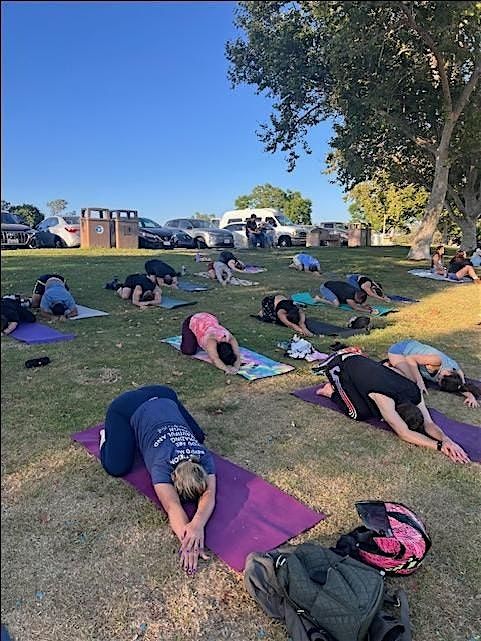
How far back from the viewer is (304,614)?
6.88 ft

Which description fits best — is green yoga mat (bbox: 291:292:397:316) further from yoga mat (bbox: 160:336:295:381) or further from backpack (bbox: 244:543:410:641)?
backpack (bbox: 244:543:410:641)

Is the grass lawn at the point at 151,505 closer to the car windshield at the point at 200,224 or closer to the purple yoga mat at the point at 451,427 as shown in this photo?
the purple yoga mat at the point at 451,427

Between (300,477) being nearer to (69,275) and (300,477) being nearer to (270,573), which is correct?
(270,573)

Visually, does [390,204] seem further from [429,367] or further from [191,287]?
[429,367]

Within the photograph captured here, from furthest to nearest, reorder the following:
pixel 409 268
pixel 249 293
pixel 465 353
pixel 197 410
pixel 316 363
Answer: pixel 409 268 → pixel 249 293 → pixel 465 353 → pixel 316 363 → pixel 197 410

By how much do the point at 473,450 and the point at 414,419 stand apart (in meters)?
0.49

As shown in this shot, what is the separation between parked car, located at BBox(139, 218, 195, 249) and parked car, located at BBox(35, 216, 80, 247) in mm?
2704

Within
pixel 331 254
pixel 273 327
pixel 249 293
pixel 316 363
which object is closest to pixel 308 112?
pixel 331 254

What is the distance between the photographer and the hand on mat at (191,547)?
8.16 feet

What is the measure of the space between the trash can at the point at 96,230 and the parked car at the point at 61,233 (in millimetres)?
571

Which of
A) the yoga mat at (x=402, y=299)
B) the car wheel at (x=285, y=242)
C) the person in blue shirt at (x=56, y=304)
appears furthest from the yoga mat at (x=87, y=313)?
the car wheel at (x=285, y=242)

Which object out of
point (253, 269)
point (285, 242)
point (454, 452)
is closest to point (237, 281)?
point (253, 269)

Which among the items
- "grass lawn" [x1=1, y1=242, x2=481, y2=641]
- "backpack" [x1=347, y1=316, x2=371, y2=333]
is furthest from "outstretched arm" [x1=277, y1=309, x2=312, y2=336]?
"grass lawn" [x1=1, y1=242, x2=481, y2=641]

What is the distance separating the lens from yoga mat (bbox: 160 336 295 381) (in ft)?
17.9
